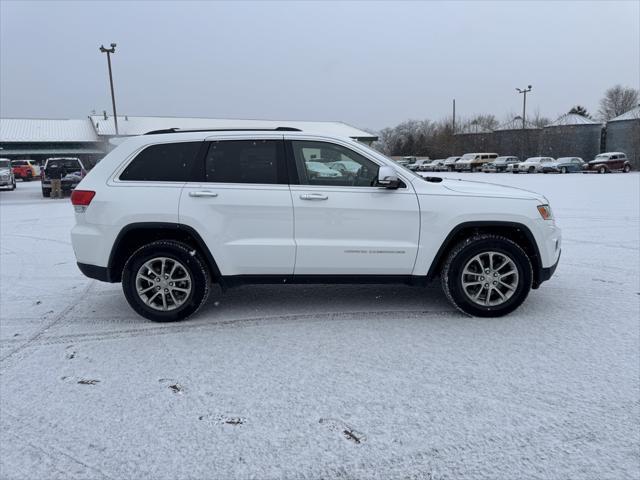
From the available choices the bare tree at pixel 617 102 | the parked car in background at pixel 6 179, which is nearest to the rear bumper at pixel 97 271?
the parked car in background at pixel 6 179

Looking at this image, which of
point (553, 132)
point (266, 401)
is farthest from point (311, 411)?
point (553, 132)

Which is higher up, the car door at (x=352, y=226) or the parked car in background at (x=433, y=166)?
the parked car in background at (x=433, y=166)

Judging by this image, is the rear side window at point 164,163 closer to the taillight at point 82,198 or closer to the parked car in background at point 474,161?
the taillight at point 82,198

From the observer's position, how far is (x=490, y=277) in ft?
14.6

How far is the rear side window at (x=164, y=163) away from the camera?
4.43 m

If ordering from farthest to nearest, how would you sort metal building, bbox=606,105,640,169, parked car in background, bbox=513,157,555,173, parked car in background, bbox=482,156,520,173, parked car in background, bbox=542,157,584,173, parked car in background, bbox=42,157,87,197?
metal building, bbox=606,105,640,169 → parked car in background, bbox=482,156,520,173 → parked car in background, bbox=513,157,555,173 → parked car in background, bbox=542,157,584,173 → parked car in background, bbox=42,157,87,197

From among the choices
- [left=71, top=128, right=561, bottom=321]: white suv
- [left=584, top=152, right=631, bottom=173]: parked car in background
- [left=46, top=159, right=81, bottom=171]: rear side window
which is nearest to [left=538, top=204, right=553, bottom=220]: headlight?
[left=71, top=128, right=561, bottom=321]: white suv

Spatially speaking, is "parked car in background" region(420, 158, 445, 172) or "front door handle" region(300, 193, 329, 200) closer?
"front door handle" region(300, 193, 329, 200)

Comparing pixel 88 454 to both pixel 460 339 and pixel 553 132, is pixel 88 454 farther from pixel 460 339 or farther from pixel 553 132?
pixel 553 132

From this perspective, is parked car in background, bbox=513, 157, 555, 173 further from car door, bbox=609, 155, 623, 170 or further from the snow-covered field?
the snow-covered field

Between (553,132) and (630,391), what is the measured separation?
199 ft

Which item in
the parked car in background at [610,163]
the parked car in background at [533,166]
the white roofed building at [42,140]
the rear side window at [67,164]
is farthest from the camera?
the white roofed building at [42,140]

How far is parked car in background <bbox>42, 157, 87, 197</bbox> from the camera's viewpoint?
20.4m

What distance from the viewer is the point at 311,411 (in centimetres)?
288
